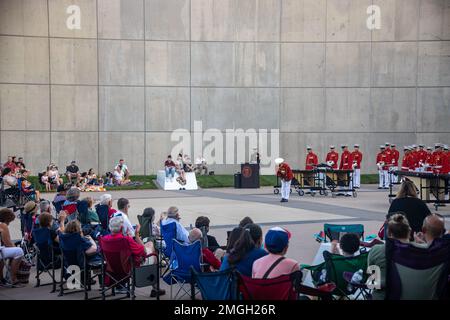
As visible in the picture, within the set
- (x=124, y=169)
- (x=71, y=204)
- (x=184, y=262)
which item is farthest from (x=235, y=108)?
(x=184, y=262)

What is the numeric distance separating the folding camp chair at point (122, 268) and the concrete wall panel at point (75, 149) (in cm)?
2488

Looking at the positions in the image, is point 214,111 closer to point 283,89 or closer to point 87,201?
point 283,89

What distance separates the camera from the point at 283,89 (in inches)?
1324

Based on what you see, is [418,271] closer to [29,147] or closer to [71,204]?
[71,204]

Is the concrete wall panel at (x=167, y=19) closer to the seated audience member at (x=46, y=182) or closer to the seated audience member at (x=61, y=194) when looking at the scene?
the seated audience member at (x=46, y=182)

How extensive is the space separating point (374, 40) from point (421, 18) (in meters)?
3.03

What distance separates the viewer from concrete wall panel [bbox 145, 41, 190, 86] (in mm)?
32719

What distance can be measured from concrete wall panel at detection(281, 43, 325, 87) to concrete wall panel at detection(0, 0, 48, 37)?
44.9 feet

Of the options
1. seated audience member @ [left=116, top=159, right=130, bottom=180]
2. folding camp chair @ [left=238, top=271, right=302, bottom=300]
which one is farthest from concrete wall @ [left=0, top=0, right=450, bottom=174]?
folding camp chair @ [left=238, top=271, right=302, bottom=300]

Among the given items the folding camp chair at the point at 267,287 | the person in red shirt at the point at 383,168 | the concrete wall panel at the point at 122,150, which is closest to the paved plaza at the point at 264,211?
the person in red shirt at the point at 383,168

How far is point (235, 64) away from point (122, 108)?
23.1 feet

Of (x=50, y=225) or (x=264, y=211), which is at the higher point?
(x=50, y=225)

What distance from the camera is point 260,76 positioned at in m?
33.4

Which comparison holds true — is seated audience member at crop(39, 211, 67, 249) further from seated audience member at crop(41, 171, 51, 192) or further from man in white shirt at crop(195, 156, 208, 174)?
man in white shirt at crop(195, 156, 208, 174)
